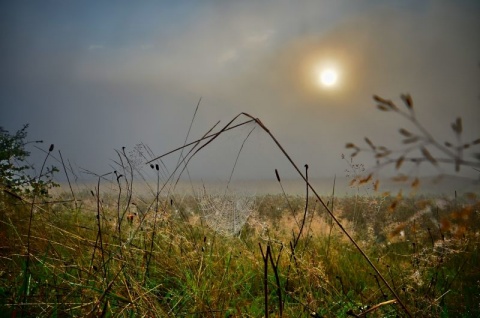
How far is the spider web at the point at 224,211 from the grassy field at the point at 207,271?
2 centimetres

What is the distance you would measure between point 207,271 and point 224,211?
1.24 meters

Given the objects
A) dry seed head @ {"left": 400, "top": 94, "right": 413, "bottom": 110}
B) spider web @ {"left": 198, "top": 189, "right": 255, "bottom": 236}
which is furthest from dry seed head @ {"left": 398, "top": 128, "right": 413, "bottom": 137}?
spider web @ {"left": 198, "top": 189, "right": 255, "bottom": 236}

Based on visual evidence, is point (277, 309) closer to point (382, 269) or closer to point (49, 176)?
point (382, 269)

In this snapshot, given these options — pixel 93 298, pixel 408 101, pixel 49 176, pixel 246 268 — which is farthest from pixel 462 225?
pixel 49 176

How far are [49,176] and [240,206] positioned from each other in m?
4.46

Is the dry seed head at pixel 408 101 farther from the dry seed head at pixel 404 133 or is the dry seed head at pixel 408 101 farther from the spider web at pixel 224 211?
the spider web at pixel 224 211

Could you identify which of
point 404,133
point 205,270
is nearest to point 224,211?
point 205,270

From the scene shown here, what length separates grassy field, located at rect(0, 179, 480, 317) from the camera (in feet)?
5.53

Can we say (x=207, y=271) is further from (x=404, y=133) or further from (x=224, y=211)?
(x=404, y=133)

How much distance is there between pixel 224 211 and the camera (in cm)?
377

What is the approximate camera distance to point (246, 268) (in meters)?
3.13

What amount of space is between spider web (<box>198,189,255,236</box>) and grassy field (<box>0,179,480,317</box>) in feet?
0.07

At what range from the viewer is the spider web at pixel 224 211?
3602 mm

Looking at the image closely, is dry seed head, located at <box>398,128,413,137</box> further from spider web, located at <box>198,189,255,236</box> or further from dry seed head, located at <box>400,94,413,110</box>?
spider web, located at <box>198,189,255,236</box>
